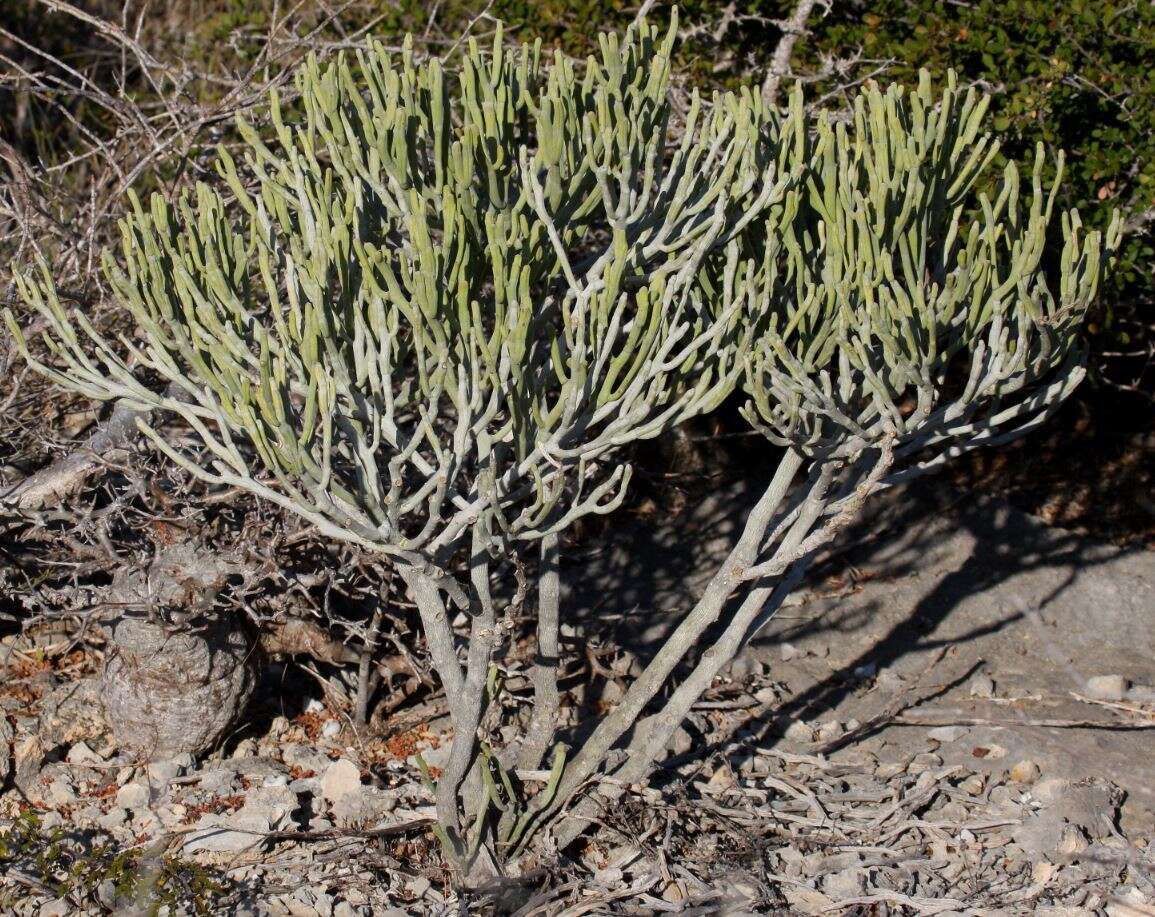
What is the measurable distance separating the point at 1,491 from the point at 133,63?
14.0 ft

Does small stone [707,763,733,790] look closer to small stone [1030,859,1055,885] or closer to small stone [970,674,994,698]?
small stone [1030,859,1055,885]

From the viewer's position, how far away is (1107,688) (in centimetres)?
605

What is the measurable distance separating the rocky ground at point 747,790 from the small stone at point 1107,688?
0.4 inches

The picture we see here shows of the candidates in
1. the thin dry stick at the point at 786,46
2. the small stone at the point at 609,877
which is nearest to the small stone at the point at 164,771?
the small stone at the point at 609,877

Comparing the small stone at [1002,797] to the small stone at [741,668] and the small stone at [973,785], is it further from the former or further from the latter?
the small stone at [741,668]

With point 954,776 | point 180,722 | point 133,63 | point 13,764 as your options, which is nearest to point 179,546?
point 180,722

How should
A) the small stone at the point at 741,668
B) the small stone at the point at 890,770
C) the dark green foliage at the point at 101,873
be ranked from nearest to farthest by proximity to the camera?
the dark green foliage at the point at 101,873 < the small stone at the point at 890,770 < the small stone at the point at 741,668

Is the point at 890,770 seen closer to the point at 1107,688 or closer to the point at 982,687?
the point at 982,687

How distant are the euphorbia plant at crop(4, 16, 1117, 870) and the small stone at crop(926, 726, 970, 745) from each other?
1.74m

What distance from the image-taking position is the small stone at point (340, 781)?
4.91 metres

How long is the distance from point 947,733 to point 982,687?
0.56m

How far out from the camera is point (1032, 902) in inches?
179

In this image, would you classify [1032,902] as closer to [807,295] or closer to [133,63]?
[807,295]

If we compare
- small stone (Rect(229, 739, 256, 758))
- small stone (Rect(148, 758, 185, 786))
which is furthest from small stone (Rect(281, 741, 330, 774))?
small stone (Rect(148, 758, 185, 786))
